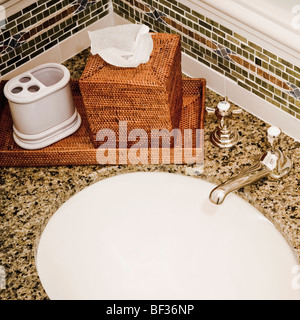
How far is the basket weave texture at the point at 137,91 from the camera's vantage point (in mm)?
1053

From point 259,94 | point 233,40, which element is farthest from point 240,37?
point 259,94

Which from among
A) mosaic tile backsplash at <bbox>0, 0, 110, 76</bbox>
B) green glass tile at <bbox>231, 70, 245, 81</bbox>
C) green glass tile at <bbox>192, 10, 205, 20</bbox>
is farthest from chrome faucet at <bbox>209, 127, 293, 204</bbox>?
mosaic tile backsplash at <bbox>0, 0, 110, 76</bbox>

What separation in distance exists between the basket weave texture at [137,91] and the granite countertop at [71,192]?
101 millimetres

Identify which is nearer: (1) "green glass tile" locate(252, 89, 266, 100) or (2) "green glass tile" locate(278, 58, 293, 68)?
(2) "green glass tile" locate(278, 58, 293, 68)

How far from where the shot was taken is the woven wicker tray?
1.16m

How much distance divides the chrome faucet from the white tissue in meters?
0.28

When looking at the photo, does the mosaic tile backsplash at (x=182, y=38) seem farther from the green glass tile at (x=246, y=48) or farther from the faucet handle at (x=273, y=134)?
the faucet handle at (x=273, y=134)

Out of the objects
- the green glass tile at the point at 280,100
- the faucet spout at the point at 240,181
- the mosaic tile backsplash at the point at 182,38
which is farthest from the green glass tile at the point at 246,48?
the faucet spout at the point at 240,181

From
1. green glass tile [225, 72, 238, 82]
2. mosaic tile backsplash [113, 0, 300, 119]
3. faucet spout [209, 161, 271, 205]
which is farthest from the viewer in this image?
green glass tile [225, 72, 238, 82]

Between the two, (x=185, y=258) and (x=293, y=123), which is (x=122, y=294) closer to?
(x=185, y=258)

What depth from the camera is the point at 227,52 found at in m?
1.21

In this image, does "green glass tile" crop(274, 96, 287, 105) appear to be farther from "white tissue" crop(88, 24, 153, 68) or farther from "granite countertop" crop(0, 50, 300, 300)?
"white tissue" crop(88, 24, 153, 68)

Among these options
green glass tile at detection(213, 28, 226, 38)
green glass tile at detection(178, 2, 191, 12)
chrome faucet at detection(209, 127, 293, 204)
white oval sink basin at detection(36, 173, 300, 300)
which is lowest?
white oval sink basin at detection(36, 173, 300, 300)

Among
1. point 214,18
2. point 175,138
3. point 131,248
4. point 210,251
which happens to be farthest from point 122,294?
point 214,18
